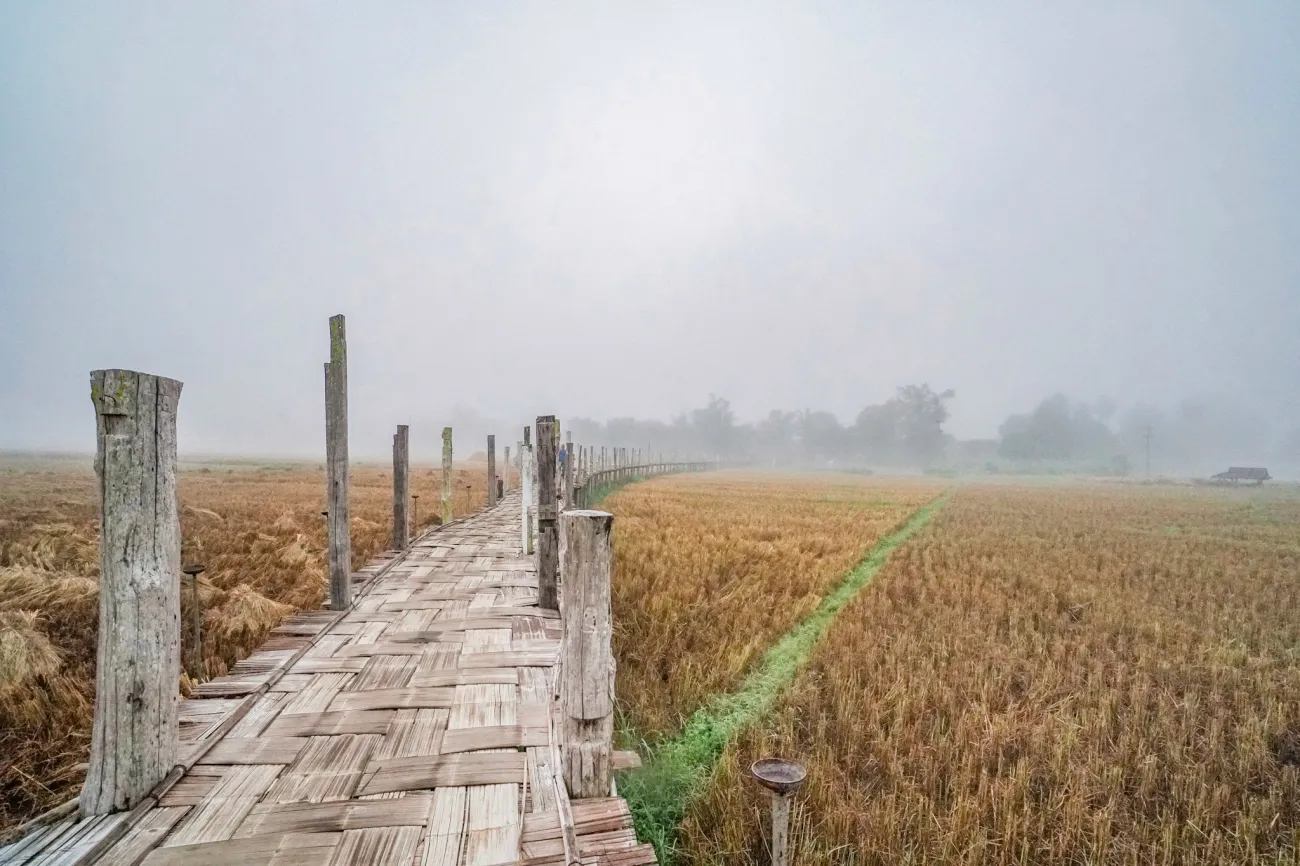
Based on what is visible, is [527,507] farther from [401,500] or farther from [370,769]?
[370,769]

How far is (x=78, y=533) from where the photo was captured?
9016 mm

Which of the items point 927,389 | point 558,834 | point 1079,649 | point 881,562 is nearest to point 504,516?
point 881,562

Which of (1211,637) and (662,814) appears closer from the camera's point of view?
(662,814)

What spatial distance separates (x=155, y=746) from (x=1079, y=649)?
284 inches

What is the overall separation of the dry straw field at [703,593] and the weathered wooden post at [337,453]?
110 inches

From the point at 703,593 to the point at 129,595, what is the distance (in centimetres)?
590

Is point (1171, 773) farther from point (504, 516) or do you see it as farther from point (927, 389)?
point (927, 389)

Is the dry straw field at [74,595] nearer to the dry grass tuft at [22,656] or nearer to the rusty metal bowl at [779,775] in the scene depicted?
the dry grass tuft at [22,656]

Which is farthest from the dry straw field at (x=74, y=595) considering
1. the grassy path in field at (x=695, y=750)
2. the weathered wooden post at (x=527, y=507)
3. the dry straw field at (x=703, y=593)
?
the dry straw field at (x=703, y=593)

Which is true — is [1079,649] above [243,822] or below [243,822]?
below

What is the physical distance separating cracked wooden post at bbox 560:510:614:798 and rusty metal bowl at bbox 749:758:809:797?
0.87 meters

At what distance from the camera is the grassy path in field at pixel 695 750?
137 inches

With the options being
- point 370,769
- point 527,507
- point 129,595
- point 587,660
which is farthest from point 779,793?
point 527,507

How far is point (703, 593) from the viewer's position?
7684 mm
